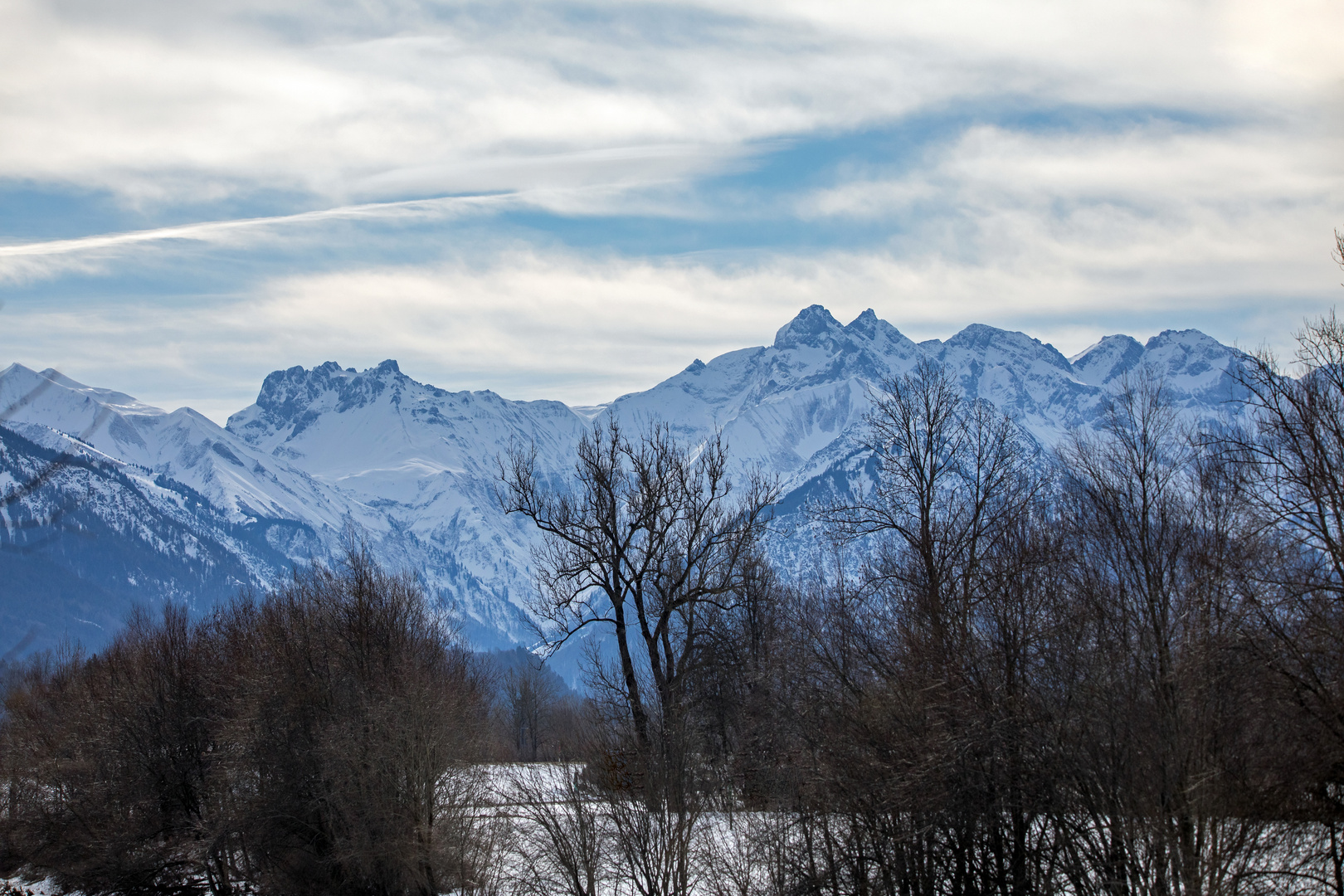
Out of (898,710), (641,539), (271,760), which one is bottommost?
(271,760)

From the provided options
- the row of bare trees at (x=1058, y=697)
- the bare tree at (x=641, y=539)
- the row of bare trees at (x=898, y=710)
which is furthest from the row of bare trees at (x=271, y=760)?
the row of bare trees at (x=1058, y=697)

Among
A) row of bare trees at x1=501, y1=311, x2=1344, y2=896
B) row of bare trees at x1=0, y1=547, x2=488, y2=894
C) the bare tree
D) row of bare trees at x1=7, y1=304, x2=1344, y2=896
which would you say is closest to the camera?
row of bare trees at x1=501, y1=311, x2=1344, y2=896

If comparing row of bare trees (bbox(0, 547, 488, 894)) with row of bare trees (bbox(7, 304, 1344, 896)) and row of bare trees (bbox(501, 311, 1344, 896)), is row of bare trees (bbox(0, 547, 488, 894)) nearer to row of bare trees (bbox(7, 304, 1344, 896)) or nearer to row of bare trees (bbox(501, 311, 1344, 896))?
row of bare trees (bbox(7, 304, 1344, 896))

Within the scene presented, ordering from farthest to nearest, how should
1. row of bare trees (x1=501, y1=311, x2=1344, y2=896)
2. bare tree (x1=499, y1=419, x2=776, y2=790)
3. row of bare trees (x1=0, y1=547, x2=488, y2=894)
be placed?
bare tree (x1=499, y1=419, x2=776, y2=790)
row of bare trees (x1=0, y1=547, x2=488, y2=894)
row of bare trees (x1=501, y1=311, x2=1344, y2=896)

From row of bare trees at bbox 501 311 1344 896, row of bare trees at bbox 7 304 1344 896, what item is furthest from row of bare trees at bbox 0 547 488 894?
row of bare trees at bbox 501 311 1344 896

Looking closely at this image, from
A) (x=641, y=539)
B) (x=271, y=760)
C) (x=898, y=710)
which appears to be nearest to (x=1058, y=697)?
(x=898, y=710)

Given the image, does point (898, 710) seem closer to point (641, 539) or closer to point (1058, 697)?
point (1058, 697)

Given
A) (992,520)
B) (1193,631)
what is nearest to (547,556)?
(992,520)

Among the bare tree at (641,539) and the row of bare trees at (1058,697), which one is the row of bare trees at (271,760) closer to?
the bare tree at (641,539)

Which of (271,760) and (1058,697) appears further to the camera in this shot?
(271,760)

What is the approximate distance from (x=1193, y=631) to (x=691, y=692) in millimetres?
25834

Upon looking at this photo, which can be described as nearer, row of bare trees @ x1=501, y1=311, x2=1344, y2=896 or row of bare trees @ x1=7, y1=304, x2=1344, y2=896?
row of bare trees @ x1=501, y1=311, x2=1344, y2=896

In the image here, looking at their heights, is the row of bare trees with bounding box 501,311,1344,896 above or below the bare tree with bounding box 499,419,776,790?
below

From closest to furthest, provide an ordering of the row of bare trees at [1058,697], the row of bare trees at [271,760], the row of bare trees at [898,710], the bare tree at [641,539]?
the row of bare trees at [1058,697]
the row of bare trees at [898,710]
the row of bare trees at [271,760]
the bare tree at [641,539]
